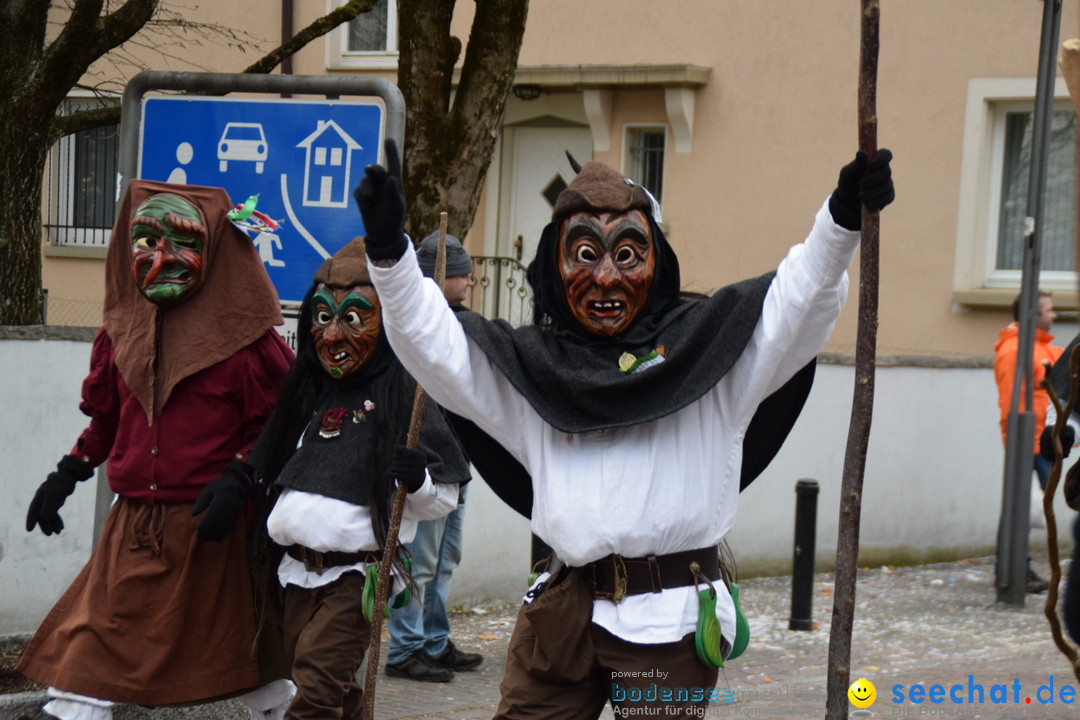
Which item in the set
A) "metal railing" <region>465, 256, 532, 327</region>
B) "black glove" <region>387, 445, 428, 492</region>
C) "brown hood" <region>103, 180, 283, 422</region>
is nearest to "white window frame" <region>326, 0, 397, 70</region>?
"metal railing" <region>465, 256, 532, 327</region>

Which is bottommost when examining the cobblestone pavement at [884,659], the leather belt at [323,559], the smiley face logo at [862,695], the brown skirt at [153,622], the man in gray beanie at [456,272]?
the cobblestone pavement at [884,659]

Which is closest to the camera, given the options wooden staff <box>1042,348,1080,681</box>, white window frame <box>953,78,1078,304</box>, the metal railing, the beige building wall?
wooden staff <box>1042,348,1080,681</box>

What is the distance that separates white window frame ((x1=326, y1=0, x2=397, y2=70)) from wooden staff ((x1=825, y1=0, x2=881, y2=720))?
1146cm

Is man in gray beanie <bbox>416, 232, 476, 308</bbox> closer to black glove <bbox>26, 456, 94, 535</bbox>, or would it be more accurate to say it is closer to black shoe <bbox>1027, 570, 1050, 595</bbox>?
black glove <bbox>26, 456, 94, 535</bbox>

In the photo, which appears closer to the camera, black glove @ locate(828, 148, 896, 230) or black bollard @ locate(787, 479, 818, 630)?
black glove @ locate(828, 148, 896, 230)

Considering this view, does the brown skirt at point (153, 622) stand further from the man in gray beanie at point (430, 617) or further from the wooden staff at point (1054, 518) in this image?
the wooden staff at point (1054, 518)

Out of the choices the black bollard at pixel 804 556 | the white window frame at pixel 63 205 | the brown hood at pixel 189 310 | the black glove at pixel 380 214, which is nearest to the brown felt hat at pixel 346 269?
the brown hood at pixel 189 310

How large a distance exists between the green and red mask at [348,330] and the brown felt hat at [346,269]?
0.02 m

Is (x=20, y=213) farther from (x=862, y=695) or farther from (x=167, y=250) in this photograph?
(x=862, y=695)

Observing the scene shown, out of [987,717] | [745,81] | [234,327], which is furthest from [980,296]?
[234,327]

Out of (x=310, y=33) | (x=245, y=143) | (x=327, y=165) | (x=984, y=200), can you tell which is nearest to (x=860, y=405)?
(x=327, y=165)

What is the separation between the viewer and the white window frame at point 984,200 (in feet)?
37.3

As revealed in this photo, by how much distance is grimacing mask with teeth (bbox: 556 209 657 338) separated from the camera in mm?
3277

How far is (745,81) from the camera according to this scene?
488 inches
